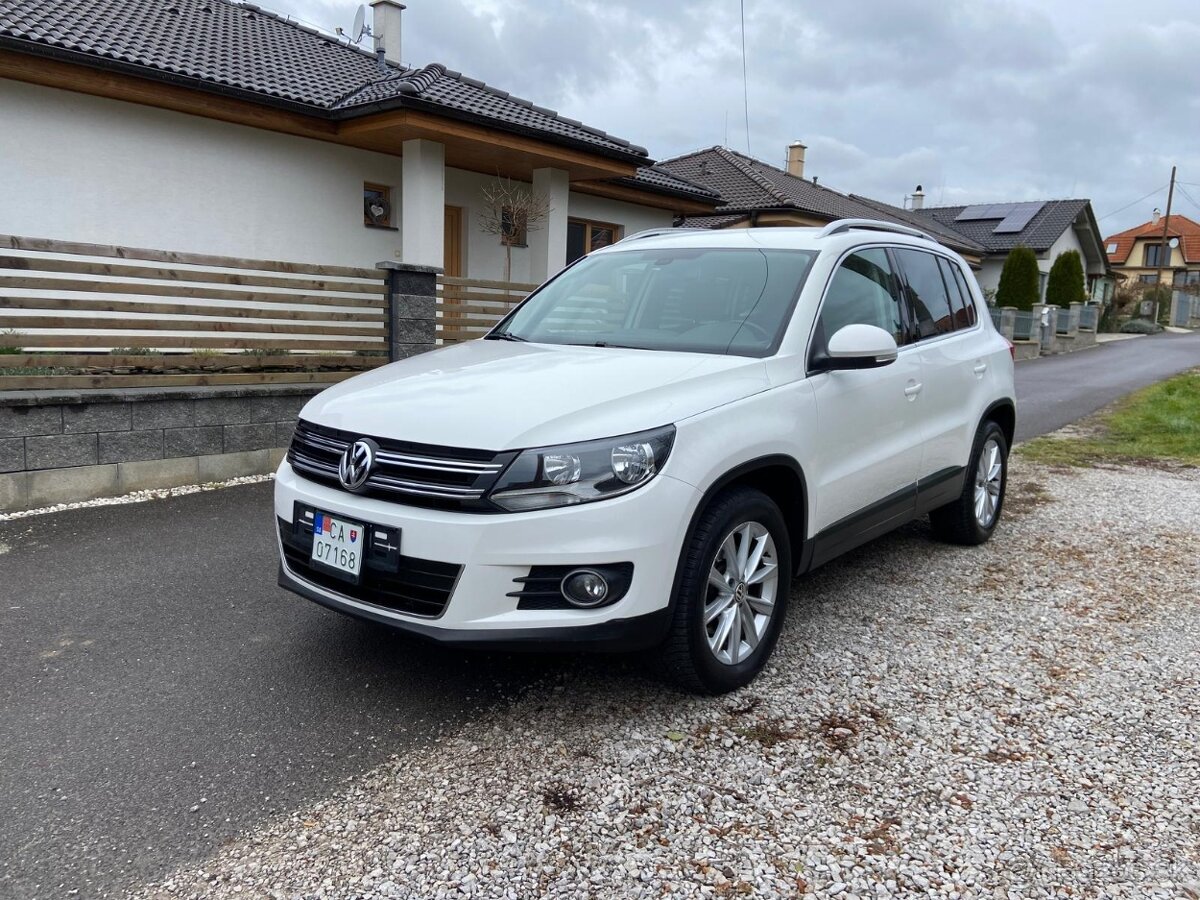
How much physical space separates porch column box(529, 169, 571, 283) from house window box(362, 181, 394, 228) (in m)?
2.22

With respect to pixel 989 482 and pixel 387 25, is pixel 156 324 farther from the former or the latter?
pixel 387 25

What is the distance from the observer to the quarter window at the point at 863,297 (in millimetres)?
4020

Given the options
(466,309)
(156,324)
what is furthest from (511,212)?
(156,324)

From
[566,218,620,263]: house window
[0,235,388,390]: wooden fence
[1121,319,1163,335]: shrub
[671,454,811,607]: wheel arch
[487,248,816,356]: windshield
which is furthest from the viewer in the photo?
[1121,319,1163,335]: shrub

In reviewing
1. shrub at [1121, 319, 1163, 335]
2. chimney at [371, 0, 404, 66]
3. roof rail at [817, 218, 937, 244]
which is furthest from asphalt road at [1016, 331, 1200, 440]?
chimney at [371, 0, 404, 66]

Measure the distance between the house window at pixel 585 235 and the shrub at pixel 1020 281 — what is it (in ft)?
67.2

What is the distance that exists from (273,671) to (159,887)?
51.4 inches

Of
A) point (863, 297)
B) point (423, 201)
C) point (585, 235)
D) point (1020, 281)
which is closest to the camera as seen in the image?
point (863, 297)

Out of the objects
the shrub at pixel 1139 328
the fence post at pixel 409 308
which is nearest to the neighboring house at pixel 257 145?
the fence post at pixel 409 308

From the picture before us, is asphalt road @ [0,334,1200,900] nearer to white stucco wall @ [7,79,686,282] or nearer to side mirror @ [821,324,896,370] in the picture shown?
side mirror @ [821,324,896,370]

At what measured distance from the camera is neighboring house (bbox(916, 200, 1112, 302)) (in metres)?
39.7

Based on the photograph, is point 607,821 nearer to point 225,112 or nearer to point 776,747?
point 776,747

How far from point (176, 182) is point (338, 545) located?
8.90m

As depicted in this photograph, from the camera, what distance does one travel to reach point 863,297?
14.1 feet
